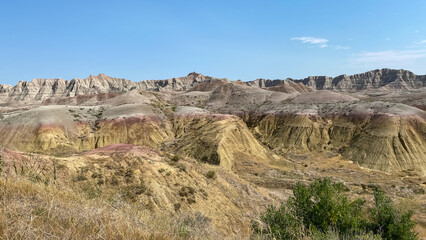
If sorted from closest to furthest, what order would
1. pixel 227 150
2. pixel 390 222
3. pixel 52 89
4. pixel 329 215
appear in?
pixel 329 215 < pixel 390 222 < pixel 227 150 < pixel 52 89

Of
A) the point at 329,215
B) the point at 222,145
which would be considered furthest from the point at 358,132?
the point at 329,215

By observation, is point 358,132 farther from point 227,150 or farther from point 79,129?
point 79,129

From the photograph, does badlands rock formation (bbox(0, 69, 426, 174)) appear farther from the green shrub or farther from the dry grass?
the dry grass

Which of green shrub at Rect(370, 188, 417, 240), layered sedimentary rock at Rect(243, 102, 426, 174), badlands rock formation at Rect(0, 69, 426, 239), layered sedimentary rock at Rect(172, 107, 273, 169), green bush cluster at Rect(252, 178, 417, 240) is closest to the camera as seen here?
green bush cluster at Rect(252, 178, 417, 240)

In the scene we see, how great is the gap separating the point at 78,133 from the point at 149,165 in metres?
47.4

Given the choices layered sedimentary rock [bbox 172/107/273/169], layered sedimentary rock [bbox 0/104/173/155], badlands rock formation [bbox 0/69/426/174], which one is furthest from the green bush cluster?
layered sedimentary rock [bbox 0/104/173/155]

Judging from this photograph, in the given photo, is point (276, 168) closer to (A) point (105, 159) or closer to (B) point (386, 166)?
(B) point (386, 166)

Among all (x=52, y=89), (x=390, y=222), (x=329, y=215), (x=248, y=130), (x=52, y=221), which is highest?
(x=52, y=221)

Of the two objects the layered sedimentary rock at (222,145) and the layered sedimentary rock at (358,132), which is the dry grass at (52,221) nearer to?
the layered sedimentary rock at (222,145)

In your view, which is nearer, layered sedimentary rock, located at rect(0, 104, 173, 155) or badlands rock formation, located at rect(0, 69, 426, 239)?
badlands rock formation, located at rect(0, 69, 426, 239)

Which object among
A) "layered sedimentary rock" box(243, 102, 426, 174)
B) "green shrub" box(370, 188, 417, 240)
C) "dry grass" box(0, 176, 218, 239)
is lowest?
"layered sedimentary rock" box(243, 102, 426, 174)

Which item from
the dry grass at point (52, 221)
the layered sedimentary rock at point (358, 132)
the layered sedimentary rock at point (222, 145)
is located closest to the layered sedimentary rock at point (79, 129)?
the layered sedimentary rock at point (222, 145)

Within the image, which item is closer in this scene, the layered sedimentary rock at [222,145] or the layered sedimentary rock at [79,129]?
the layered sedimentary rock at [222,145]

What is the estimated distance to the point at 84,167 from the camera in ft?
61.0
